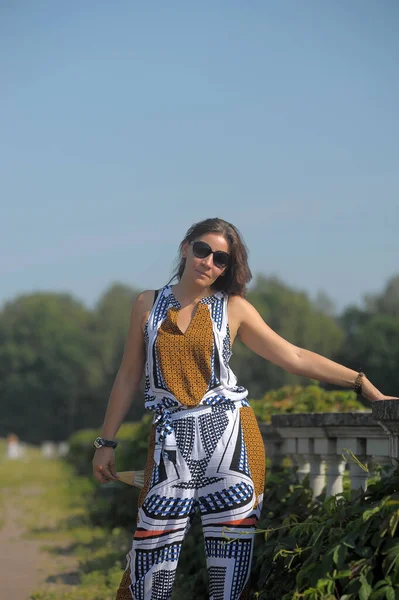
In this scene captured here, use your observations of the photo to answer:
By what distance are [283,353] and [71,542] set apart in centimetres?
691

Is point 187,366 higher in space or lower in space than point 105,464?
higher

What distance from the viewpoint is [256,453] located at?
3848 millimetres

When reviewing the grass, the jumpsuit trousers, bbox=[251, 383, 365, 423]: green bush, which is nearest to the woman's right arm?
the jumpsuit trousers

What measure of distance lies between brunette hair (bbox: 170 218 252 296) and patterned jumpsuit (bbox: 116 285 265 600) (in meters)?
0.23

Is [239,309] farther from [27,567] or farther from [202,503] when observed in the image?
[27,567]

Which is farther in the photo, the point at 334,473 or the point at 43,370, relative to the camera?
the point at 43,370

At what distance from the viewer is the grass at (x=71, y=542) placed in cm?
694

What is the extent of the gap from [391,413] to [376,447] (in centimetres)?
135

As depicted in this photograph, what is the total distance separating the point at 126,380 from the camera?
397cm

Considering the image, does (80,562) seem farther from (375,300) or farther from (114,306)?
(114,306)

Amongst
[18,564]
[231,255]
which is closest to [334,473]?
Result: [231,255]

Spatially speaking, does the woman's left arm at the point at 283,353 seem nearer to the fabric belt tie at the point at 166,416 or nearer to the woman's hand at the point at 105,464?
the fabric belt tie at the point at 166,416

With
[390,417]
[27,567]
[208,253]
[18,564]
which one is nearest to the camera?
[390,417]

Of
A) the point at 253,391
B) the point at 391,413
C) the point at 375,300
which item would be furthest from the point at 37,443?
the point at 391,413
